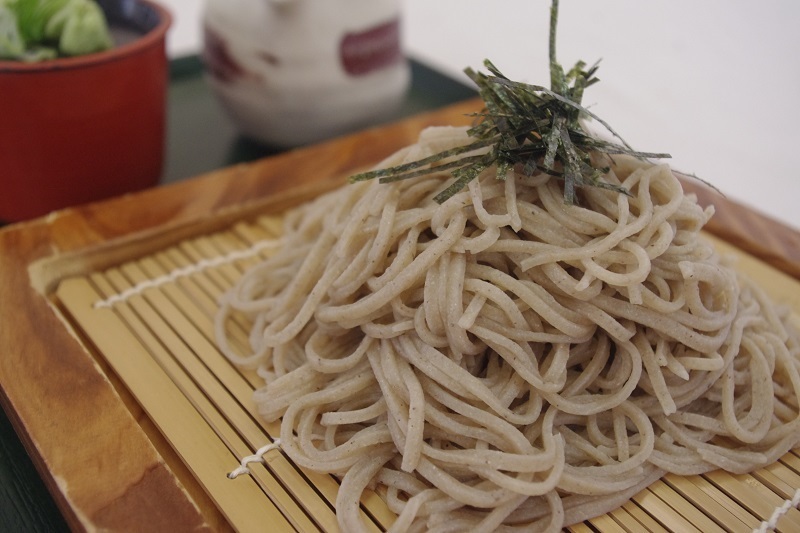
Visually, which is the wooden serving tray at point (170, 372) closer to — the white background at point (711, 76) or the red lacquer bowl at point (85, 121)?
the red lacquer bowl at point (85, 121)

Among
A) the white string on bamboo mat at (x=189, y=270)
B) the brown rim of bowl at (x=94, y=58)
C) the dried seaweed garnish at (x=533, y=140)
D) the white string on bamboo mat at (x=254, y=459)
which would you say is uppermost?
the dried seaweed garnish at (x=533, y=140)

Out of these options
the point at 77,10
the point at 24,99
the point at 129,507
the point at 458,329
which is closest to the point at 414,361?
the point at 458,329

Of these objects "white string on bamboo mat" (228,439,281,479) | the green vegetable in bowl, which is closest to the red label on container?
the green vegetable in bowl

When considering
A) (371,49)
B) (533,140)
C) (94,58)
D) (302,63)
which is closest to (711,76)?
(371,49)

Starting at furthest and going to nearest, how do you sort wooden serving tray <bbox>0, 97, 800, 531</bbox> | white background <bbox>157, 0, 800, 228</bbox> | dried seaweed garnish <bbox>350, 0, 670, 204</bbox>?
white background <bbox>157, 0, 800, 228</bbox>
dried seaweed garnish <bbox>350, 0, 670, 204</bbox>
wooden serving tray <bbox>0, 97, 800, 531</bbox>

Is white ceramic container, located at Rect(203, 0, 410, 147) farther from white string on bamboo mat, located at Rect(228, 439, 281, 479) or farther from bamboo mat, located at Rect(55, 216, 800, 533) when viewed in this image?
white string on bamboo mat, located at Rect(228, 439, 281, 479)

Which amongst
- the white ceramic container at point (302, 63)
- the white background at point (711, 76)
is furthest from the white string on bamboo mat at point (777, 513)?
the white ceramic container at point (302, 63)

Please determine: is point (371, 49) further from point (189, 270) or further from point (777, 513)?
point (777, 513)
